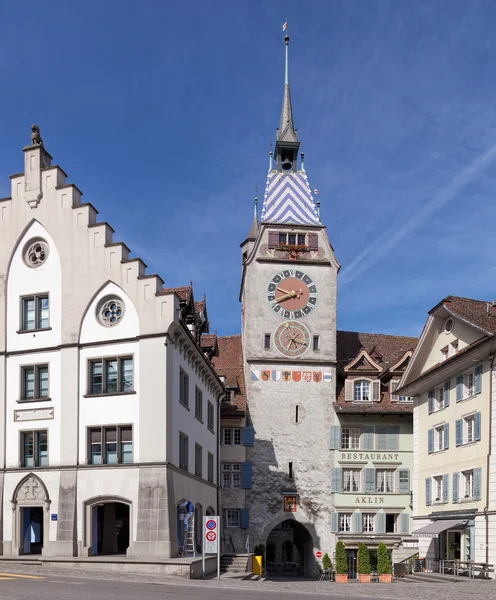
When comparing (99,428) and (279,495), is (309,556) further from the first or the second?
(99,428)

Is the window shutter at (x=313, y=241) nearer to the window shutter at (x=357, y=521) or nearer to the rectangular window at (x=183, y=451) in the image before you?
the window shutter at (x=357, y=521)

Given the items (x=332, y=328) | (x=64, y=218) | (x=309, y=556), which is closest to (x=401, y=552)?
(x=309, y=556)

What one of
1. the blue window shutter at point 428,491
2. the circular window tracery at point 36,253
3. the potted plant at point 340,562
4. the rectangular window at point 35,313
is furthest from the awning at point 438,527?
the circular window tracery at point 36,253

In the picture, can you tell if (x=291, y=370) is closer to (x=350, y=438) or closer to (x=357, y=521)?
(x=350, y=438)

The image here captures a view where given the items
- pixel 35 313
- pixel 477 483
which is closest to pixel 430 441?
pixel 477 483

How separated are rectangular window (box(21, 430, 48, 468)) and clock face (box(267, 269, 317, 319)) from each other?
2485 cm

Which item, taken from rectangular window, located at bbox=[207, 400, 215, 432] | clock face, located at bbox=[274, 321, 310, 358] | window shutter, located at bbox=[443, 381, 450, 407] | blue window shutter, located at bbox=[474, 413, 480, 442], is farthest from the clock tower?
blue window shutter, located at bbox=[474, 413, 480, 442]

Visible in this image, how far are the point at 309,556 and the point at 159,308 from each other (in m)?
28.0

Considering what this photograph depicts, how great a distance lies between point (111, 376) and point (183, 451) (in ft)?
17.5

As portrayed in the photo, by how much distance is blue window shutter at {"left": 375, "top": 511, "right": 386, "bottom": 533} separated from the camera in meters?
57.2

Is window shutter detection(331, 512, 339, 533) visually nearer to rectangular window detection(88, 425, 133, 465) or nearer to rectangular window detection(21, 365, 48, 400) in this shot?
rectangular window detection(88, 425, 133, 465)

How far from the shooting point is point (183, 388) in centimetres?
4000

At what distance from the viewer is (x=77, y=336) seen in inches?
1496

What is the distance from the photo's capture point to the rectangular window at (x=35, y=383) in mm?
38656
